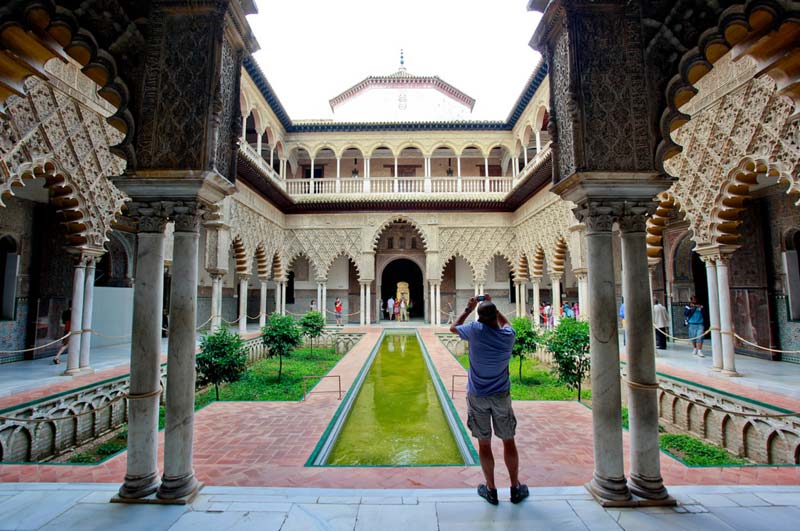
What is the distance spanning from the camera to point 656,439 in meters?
2.74

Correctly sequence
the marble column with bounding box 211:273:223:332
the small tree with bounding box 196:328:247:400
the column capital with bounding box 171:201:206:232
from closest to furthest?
the column capital with bounding box 171:201:206:232 < the small tree with bounding box 196:328:247:400 < the marble column with bounding box 211:273:223:332

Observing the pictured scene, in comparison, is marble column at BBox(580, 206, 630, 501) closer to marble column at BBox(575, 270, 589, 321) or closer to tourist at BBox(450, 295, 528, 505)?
tourist at BBox(450, 295, 528, 505)

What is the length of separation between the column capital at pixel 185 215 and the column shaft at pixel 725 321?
8.10 m

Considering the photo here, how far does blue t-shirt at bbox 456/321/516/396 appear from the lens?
2701 millimetres

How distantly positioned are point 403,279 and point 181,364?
65.2 feet

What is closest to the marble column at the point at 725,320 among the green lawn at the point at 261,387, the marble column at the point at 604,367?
the marble column at the point at 604,367

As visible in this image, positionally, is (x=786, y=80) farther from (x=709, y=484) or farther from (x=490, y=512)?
(x=490, y=512)

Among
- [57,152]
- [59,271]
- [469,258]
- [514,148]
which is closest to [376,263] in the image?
[469,258]

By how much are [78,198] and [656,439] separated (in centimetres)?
877

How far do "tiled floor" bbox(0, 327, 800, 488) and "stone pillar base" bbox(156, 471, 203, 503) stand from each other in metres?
0.56

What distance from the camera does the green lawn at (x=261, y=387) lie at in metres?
5.18

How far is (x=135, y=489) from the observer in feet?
8.78

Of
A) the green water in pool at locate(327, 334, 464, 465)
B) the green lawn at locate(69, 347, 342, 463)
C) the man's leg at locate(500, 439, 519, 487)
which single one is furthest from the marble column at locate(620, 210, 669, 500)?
the green lawn at locate(69, 347, 342, 463)

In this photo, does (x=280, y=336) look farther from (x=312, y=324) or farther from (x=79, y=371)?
(x=79, y=371)
